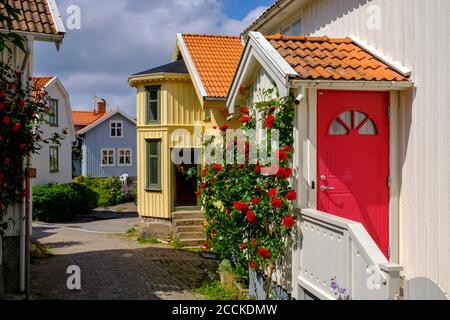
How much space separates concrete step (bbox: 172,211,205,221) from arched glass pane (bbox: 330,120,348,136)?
35.2 ft

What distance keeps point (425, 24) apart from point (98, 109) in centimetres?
4046

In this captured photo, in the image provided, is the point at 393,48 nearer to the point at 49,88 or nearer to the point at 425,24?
the point at 425,24

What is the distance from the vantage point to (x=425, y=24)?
589 centimetres

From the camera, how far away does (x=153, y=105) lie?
55.8 ft

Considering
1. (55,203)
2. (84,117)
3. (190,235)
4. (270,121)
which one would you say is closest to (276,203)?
(270,121)

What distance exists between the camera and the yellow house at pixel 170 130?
16.2 metres

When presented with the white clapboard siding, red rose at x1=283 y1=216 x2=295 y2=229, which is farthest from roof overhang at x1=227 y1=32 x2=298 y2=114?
the white clapboard siding

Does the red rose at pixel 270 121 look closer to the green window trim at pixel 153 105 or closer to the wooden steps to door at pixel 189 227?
the wooden steps to door at pixel 189 227

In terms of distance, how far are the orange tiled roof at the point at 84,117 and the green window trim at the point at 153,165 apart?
25.9 meters

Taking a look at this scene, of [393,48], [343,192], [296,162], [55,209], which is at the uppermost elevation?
[393,48]

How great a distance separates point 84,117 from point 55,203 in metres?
20.7

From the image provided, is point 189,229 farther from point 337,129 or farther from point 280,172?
point 280,172

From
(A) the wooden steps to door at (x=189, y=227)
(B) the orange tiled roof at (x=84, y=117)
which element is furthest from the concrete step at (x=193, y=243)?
(B) the orange tiled roof at (x=84, y=117)
